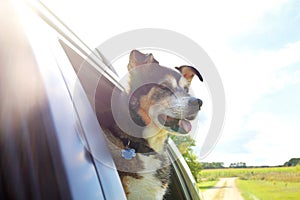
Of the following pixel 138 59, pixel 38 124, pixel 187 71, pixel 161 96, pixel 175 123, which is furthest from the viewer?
pixel 187 71

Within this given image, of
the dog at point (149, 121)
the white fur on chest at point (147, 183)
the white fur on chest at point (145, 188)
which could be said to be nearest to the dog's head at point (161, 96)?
the dog at point (149, 121)

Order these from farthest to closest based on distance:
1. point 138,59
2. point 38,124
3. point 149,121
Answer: point 149,121, point 138,59, point 38,124

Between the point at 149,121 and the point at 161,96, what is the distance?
362mm

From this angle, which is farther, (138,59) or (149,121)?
(149,121)

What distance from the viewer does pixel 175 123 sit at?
390 cm

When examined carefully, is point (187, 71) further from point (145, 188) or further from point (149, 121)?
point (145, 188)

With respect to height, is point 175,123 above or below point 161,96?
below

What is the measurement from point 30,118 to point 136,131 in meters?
2.66

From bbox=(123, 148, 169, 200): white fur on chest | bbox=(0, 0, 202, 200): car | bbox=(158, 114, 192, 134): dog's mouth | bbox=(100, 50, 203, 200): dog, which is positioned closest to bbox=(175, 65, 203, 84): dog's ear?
bbox=(100, 50, 203, 200): dog

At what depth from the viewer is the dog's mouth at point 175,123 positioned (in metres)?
3.74

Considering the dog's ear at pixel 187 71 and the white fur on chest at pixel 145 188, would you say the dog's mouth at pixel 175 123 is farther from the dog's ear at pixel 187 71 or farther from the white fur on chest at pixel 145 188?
the white fur on chest at pixel 145 188

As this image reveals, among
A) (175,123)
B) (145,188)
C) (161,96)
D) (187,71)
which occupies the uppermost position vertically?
(187,71)

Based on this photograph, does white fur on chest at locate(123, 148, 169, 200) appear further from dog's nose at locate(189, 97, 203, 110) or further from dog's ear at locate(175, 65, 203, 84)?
dog's ear at locate(175, 65, 203, 84)

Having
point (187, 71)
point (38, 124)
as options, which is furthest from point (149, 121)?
point (38, 124)
